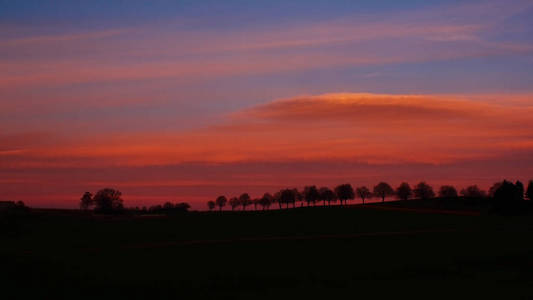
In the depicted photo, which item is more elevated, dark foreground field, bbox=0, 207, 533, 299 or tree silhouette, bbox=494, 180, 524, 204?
tree silhouette, bbox=494, 180, 524, 204

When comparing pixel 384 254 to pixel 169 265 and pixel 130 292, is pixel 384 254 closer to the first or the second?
pixel 169 265

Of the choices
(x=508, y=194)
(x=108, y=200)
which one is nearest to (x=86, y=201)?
(x=108, y=200)

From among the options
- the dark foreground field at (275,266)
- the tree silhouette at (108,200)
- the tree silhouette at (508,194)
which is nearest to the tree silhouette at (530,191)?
the tree silhouette at (508,194)

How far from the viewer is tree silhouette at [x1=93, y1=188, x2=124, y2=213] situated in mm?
150750

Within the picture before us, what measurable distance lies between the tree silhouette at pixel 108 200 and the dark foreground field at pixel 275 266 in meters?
81.9

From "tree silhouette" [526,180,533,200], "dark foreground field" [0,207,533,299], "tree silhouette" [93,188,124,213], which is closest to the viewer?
"dark foreground field" [0,207,533,299]

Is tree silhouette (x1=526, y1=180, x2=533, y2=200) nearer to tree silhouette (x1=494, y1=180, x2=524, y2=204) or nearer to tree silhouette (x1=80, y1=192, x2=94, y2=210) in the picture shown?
tree silhouette (x1=494, y1=180, x2=524, y2=204)

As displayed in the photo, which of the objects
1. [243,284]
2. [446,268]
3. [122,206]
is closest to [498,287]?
[446,268]

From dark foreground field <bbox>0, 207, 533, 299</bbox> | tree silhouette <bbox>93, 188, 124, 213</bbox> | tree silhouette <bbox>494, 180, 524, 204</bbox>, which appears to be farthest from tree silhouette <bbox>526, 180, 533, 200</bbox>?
tree silhouette <bbox>93, 188, 124, 213</bbox>

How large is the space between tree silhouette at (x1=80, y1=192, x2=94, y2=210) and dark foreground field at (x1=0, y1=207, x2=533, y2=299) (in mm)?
93398

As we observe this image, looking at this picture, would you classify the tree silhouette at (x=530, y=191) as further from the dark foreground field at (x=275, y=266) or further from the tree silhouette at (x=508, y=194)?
the dark foreground field at (x=275, y=266)

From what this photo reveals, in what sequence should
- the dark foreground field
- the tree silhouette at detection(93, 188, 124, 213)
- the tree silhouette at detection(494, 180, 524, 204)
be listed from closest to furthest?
1. the dark foreground field
2. the tree silhouette at detection(494, 180, 524, 204)
3. the tree silhouette at detection(93, 188, 124, 213)

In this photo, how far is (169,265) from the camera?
4456 centimetres

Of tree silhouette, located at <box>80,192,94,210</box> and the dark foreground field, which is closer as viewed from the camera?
the dark foreground field
